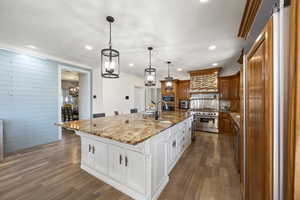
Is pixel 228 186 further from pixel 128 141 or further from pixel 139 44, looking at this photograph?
pixel 139 44

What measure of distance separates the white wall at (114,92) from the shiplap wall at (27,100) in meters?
1.46

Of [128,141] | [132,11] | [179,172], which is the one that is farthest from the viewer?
[179,172]

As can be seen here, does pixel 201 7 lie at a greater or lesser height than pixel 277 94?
greater

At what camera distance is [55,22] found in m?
2.07

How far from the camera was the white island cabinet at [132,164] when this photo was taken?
5.09 ft

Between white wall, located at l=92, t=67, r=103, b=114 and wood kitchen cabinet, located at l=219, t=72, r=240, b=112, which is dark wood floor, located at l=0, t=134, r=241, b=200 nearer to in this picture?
white wall, located at l=92, t=67, r=103, b=114

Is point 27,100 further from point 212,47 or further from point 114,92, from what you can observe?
point 212,47

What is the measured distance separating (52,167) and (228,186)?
3258 mm

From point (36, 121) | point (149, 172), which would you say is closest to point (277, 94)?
point (149, 172)

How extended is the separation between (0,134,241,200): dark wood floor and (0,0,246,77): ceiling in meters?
2.71

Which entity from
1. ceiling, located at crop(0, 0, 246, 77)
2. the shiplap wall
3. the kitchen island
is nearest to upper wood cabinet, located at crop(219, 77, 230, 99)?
ceiling, located at crop(0, 0, 246, 77)

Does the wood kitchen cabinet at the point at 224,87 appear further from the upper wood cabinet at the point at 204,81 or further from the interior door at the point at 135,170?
the interior door at the point at 135,170

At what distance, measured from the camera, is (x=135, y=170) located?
1634mm

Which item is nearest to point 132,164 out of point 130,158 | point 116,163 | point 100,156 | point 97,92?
point 130,158
